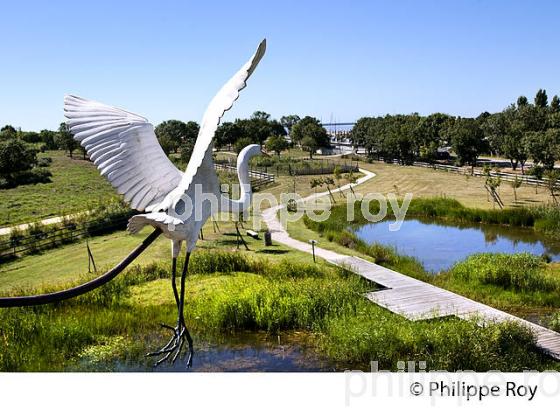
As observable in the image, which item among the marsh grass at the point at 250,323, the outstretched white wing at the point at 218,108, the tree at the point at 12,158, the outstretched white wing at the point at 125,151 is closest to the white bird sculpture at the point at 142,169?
the outstretched white wing at the point at 125,151

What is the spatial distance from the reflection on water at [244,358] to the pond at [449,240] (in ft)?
22.1

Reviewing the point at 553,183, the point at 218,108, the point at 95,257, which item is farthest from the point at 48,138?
the point at 218,108

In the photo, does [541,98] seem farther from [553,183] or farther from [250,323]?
[250,323]

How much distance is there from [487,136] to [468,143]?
8719 millimetres

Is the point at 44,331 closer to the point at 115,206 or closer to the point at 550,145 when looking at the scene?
the point at 115,206

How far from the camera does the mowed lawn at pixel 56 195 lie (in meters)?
21.8

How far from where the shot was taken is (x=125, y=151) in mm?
6211

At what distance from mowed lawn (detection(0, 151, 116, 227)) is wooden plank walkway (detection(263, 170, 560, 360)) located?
11321 millimetres

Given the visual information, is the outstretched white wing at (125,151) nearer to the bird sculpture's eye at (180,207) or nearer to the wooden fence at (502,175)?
the bird sculpture's eye at (180,207)

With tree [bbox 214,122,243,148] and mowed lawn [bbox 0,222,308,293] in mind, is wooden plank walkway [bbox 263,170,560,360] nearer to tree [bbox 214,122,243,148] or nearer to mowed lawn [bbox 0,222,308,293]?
mowed lawn [bbox 0,222,308,293]

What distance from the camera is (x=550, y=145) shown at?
1265 inches
